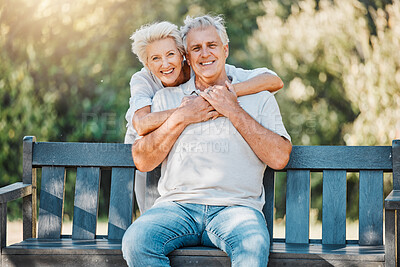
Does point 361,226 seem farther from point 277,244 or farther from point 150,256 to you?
point 150,256

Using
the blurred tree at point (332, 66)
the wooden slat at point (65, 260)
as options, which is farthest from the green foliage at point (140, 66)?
the wooden slat at point (65, 260)

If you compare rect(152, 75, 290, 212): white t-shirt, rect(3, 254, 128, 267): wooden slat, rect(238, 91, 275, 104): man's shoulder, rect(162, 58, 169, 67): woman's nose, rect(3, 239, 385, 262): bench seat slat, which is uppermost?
rect(162, 58, 169, 67): woman's nose

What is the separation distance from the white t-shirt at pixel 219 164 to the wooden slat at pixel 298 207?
255mm

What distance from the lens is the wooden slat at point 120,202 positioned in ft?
11.0

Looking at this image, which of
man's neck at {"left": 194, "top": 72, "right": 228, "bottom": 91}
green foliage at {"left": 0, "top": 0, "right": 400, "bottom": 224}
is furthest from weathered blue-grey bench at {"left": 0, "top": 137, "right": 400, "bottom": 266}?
green foliage at {"left": 0, "top": 0, "right": 400, "bottom": 224}

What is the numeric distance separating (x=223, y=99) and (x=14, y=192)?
119 centimetres

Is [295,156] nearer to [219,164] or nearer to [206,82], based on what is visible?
[219,164]

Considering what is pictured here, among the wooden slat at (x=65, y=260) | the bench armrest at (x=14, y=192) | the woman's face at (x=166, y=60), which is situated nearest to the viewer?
the wooden slat at (x=65, y=260)

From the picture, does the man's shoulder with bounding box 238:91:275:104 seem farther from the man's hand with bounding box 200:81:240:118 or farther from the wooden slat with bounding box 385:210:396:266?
the wooden slat with bounding box 385:210:396:266

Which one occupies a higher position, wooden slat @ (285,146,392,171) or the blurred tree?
the blurred tree

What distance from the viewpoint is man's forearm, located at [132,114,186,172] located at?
307 centimetres

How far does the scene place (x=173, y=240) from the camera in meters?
2.83

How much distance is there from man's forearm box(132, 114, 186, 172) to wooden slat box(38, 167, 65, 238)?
0.59 metres

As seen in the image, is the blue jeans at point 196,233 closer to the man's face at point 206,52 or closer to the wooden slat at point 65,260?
the wooden slat at point 65,260
